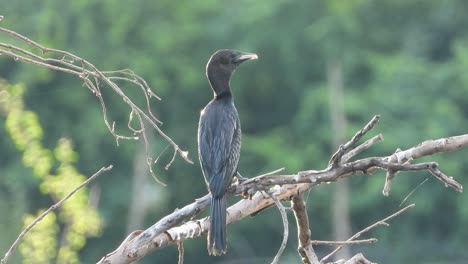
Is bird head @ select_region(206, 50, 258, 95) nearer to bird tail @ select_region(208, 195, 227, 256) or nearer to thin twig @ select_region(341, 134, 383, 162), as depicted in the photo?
bird tail @ select_region(208, 195, 227, 256)

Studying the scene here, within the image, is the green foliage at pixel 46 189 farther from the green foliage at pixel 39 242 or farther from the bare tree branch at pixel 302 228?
the bare tree branch at pixel 302 228

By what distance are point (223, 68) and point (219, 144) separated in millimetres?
796

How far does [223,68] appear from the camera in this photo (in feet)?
24.9

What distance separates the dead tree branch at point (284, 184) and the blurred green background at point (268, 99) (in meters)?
19.5

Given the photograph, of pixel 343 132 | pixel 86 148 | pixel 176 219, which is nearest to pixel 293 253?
pixel 343 132

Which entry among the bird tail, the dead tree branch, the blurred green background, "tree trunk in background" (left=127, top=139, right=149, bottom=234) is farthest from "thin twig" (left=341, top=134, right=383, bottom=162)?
"tree trunk in background" (left=127, top=139, right=149, bottom=234)

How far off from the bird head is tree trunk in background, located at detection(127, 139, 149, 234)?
1977 centimetres

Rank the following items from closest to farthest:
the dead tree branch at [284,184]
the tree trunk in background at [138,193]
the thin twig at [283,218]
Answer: the thin twig at [283,218] → the dead tree branch at [284,184] → the tree trunk in background at [138,193]

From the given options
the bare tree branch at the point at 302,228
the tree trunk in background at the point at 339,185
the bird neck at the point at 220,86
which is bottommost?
the bare tree branch at the point at 302,228

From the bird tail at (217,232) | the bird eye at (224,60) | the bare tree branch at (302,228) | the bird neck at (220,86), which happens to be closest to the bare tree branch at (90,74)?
the bare tree branch at (302,228)

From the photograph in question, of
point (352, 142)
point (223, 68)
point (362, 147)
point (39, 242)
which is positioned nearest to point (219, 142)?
point (223, 68)

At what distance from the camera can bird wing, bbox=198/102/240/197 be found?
660cm

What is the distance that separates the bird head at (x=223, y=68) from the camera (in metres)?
7.52

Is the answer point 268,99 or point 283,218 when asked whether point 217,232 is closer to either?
point 283,218
